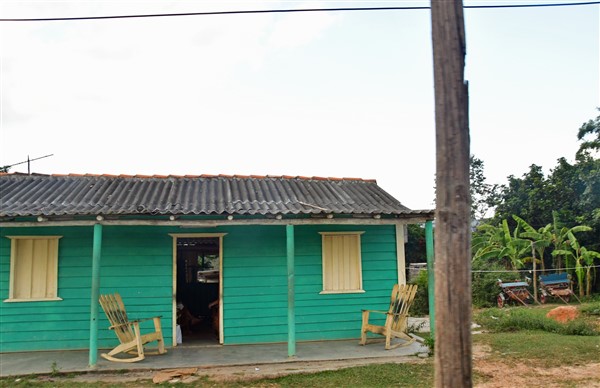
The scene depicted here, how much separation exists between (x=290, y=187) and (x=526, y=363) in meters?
5.89

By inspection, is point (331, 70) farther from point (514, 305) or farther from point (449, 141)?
point (514, 305)

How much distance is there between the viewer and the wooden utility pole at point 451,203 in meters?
2.96

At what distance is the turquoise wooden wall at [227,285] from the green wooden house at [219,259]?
0.07 feet

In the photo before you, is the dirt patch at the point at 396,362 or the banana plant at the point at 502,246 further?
the banana plant at the point at 502,246

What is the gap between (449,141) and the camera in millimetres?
3111

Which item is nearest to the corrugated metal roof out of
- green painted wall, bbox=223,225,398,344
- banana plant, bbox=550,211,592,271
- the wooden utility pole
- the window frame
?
the window frame

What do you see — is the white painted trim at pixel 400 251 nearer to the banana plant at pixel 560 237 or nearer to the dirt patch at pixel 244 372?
the dirt patch at pixel 244 372

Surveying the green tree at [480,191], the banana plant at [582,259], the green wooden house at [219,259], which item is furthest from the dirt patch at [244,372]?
the green tree at [480,191]

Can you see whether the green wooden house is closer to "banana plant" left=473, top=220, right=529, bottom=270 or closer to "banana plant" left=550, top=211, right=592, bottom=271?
"banana plant" left=473, top=220, right=529, bottom=270

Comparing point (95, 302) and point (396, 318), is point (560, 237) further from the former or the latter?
point (95, 302)

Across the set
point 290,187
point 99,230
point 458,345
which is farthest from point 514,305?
point 458,345

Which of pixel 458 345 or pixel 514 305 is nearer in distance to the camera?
pixel 458 345

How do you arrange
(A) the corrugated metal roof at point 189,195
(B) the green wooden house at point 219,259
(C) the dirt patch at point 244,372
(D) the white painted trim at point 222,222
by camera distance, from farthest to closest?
(B) the green wooden house at point 219,259 → (A) the corrugated metal roof at point 189,195 → (D) the white painted trim at point 222,222 → (C) the dirt patch at point 244,372

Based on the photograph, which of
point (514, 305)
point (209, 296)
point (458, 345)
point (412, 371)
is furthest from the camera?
point (514, 305)
